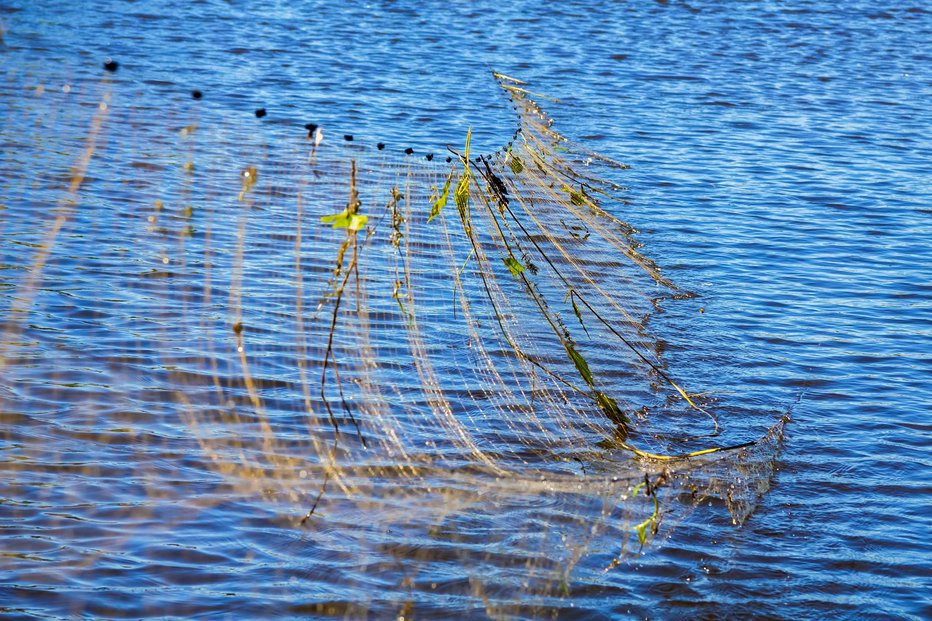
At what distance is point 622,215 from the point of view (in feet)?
32.2

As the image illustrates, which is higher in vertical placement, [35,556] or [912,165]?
[35,556]

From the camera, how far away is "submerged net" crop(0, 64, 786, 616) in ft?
16.8

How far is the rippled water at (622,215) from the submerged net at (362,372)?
0.05 metres

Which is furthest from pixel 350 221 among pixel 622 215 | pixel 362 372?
pixel 622 215

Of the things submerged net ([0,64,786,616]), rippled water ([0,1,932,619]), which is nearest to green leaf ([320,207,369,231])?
submerged net ([0,64,786,616])

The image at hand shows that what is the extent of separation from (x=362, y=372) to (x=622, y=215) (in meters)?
3.98

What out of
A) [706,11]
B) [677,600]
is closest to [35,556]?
[677,600]

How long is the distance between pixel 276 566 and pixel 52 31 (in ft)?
39.3

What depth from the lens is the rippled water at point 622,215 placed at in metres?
4.79

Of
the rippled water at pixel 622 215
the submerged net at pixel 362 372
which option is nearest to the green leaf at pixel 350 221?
the submerged net at pixel 362 372

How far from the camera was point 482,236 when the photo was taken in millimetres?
9039

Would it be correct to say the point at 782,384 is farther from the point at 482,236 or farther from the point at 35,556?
the point at 35,556

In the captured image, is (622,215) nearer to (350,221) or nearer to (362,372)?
(362,372)

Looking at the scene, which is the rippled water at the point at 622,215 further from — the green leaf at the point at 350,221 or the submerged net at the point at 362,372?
the green leaf at the point at 350,221
